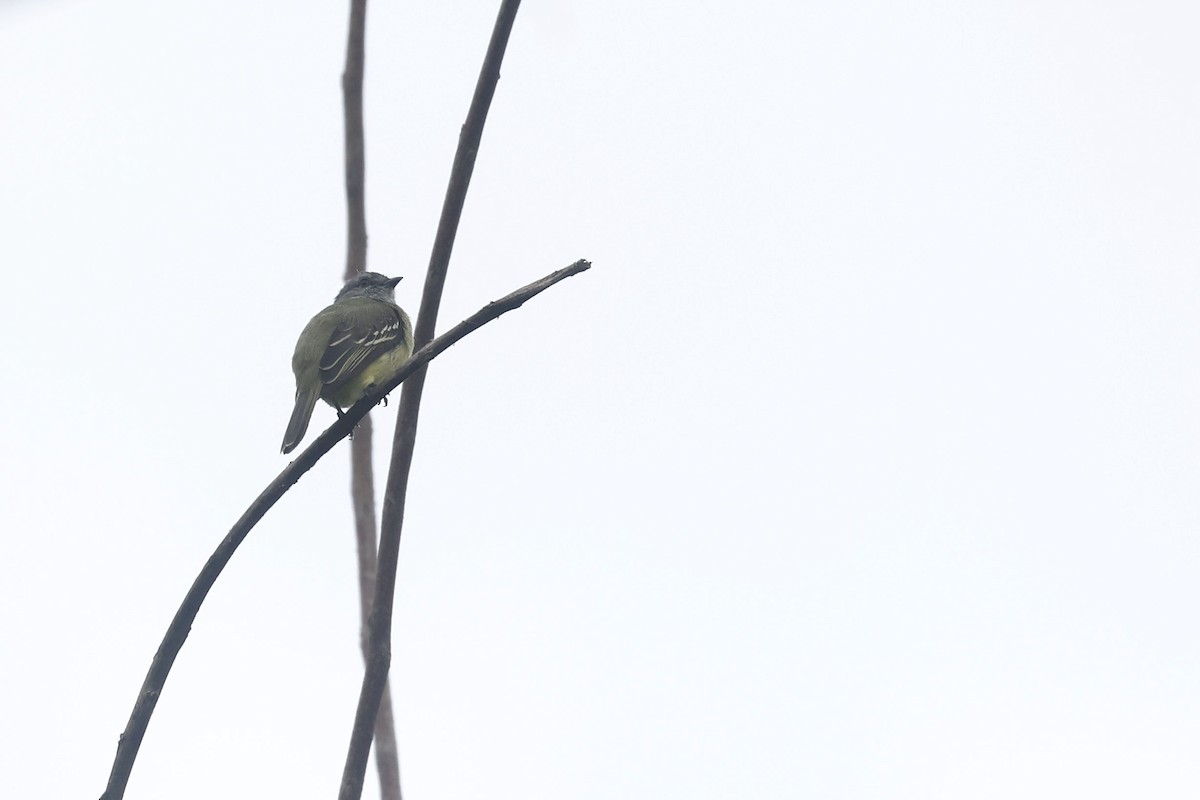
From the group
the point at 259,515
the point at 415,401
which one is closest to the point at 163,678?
the point at 259,515

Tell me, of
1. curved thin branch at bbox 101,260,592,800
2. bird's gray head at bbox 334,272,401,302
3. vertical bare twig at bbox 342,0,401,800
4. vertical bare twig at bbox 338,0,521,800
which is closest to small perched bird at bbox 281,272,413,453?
bird's gray head at bbox 334,272,401,302

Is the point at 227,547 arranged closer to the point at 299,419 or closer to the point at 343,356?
the point at 299,419

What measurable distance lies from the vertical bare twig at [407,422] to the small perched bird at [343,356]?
10.1ft

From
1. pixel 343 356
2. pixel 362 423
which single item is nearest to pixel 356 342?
pixel 343 356

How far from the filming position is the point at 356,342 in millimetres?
8547

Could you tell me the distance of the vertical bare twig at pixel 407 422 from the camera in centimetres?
424

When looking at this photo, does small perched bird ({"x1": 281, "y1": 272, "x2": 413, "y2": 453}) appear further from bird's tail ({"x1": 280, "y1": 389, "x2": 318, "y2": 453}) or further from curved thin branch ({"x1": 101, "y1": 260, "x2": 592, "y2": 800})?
curved thin branch ({"x1": 101, "y1": 260, "x2": 592, "y2": 800})

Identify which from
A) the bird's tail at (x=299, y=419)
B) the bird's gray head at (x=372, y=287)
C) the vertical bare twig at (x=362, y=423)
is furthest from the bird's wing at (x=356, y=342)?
the vertical bare twig at (x=362, y=423)

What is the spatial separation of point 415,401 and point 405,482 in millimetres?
325

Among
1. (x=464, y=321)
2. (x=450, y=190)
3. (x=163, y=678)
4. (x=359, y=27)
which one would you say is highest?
(x=359, y=27)

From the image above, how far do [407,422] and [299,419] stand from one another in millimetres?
3450

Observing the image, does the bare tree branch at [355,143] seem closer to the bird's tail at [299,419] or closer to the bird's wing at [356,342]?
the bird's tail at [299,419]

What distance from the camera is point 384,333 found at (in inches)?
347

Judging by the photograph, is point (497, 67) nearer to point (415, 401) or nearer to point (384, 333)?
point (415, 401)
